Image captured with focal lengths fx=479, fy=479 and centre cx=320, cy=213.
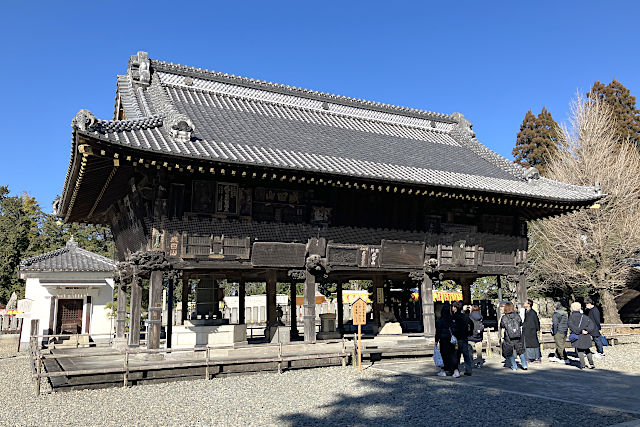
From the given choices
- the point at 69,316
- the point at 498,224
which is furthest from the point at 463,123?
the point at 69,316

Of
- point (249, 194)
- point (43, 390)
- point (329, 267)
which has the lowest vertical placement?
point (43, 390)

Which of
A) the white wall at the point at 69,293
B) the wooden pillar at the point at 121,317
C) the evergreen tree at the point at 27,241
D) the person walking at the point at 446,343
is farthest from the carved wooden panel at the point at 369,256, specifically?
the evergreen tree at the point at 27,241

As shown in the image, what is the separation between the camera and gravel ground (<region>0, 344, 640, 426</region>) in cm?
748

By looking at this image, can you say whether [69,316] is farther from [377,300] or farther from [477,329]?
[477,329]

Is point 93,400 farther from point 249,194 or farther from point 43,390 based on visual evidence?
point 249,194

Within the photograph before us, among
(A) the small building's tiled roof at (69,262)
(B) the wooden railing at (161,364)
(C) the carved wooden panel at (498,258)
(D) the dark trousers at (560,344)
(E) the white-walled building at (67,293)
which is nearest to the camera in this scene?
(B) the wooden railing at (161,364)

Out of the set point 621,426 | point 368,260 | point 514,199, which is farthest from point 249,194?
point 621,426

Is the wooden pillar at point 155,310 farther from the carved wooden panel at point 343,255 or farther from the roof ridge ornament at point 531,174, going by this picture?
the roof ridge ornament at point 531,174

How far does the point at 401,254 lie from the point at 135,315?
332 inches

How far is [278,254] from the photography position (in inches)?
556

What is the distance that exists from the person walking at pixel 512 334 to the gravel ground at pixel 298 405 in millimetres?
2282

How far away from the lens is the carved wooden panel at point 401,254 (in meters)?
15.8

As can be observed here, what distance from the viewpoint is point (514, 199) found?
16250mm

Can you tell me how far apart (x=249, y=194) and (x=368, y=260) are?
178 inches
